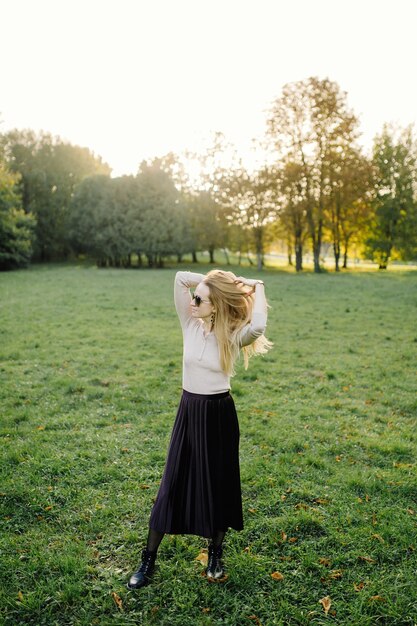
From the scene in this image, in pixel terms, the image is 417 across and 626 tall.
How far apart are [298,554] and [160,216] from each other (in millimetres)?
45201

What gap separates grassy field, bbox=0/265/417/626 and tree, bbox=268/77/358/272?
1214 inches

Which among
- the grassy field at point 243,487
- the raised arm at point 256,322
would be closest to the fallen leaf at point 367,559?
the grassy field at point 243,487

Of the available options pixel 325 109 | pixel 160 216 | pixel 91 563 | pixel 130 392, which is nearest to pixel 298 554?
pixel 91 563

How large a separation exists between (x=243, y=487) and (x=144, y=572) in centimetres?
183

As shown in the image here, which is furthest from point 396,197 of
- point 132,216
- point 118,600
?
point 118,600

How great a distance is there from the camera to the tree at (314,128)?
128ft

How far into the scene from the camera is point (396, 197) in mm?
47719

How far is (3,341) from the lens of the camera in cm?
1287

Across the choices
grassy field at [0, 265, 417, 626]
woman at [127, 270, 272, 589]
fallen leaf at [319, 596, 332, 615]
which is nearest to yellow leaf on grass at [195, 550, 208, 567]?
grassy field at [0, 265, 417, 626]

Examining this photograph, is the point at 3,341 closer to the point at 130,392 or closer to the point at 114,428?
the point at 130,392

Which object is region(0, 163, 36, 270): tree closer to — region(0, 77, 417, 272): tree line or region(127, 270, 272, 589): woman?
region(0, 77, 417, 272): tree line

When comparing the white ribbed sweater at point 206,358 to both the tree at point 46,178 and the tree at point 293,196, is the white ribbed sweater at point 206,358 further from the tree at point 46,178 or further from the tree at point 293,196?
the tree at point 46,178

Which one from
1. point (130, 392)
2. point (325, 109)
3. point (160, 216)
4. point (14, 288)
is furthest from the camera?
point (160, 216)

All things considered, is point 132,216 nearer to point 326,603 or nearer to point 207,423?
point 207,423
